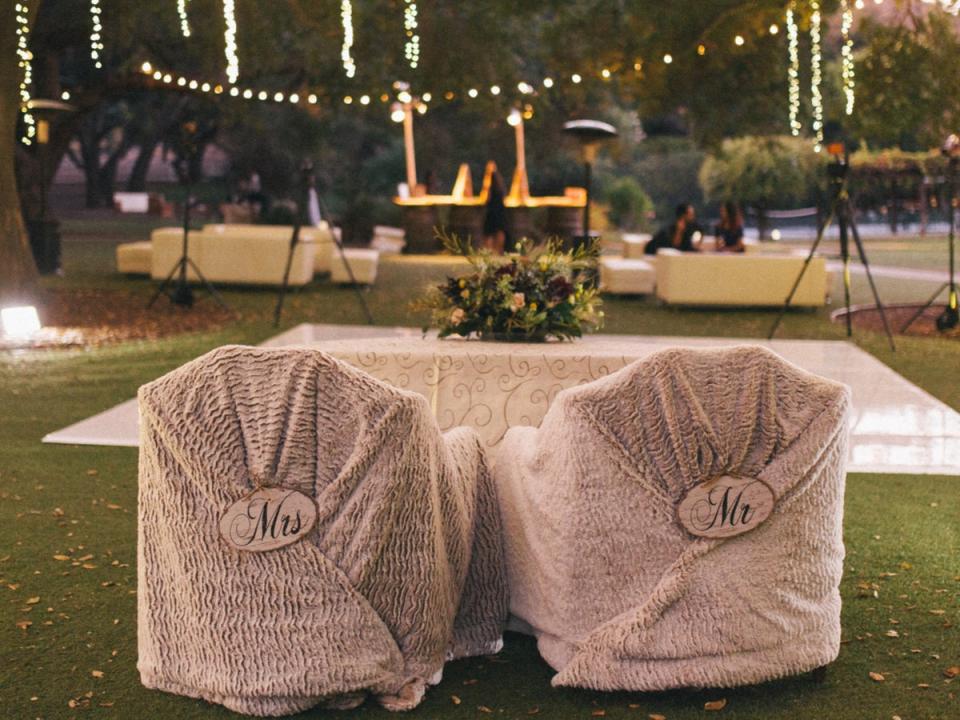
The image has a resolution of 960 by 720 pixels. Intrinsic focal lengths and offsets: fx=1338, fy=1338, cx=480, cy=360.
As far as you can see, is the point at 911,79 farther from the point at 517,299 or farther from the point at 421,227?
the point at 421,227

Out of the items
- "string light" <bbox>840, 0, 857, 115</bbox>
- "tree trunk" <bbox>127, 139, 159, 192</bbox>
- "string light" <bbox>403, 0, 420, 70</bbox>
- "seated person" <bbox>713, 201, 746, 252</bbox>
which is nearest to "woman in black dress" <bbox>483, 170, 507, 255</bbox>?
"string light" <bbox>403, 0, 420, 70</bbox>

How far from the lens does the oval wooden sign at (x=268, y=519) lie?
3.31m

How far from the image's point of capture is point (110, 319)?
1229cm

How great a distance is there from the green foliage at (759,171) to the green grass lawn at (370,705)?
21.0 metres

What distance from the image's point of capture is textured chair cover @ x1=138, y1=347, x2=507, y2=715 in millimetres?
3307

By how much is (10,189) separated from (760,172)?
18.8 m


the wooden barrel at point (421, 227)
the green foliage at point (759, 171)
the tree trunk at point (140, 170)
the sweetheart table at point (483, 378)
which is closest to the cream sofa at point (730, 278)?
the sweetheart table at point (483, 378)

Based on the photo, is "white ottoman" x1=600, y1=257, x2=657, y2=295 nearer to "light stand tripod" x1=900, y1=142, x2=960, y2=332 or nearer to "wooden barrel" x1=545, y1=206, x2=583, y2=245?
"light stand tripod" x1=900, y1=142, x2=960, y2=332


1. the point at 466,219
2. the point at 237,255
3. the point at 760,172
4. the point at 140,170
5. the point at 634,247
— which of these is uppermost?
the point at 140,170

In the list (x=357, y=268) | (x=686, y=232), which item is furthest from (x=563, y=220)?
(x=357, y=268)

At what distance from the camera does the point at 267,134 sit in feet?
99.7

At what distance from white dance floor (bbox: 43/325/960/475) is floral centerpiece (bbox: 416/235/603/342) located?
6.9 inches

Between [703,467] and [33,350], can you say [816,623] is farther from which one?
[33,350]

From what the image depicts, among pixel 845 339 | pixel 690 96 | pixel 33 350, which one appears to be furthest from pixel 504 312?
pixel 690 96
